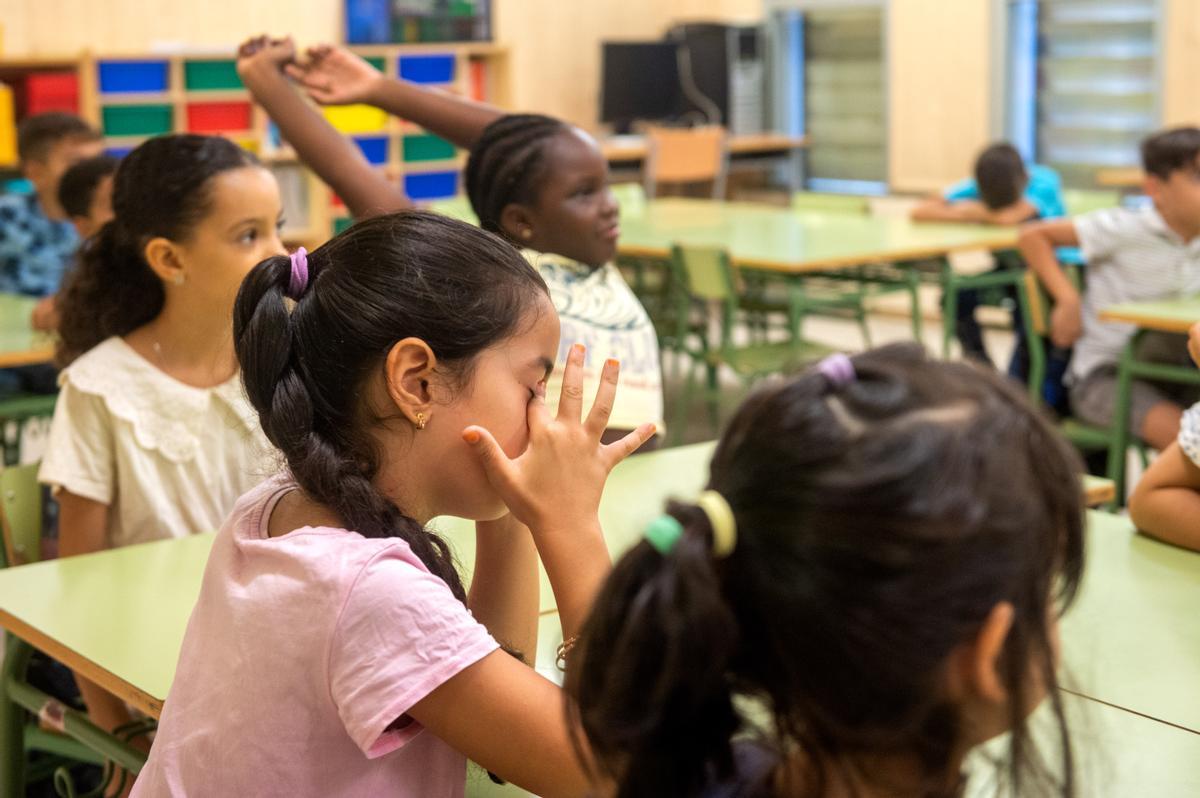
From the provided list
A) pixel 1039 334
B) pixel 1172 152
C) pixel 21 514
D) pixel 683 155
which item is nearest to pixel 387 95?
pixel 21 514

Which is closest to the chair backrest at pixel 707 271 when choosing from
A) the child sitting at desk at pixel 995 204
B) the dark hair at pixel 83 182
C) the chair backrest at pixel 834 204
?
the child sitting at desk at pixel 995 204

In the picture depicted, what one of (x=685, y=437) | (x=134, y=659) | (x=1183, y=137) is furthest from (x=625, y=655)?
(x=685, y=437)

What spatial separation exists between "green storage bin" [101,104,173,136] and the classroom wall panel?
3.78m

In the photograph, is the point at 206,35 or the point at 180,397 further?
the point at 206,35

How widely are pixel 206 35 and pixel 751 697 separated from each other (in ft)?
23.5

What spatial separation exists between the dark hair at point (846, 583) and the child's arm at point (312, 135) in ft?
4.81

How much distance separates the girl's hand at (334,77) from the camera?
2262mm

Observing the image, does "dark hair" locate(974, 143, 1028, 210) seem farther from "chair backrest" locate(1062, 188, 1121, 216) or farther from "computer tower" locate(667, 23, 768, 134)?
"computer tower" locate(667, 23, 768, 134)

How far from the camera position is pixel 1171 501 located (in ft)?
5.68

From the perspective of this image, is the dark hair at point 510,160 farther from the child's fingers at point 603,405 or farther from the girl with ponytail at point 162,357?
the child's fingers at point 603,405

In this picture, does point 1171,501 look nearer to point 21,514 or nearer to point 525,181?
point 525,181

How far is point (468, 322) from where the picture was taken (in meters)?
1.17

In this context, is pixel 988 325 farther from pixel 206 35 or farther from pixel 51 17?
pixel 51 17

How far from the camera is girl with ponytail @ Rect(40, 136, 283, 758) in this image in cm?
197
